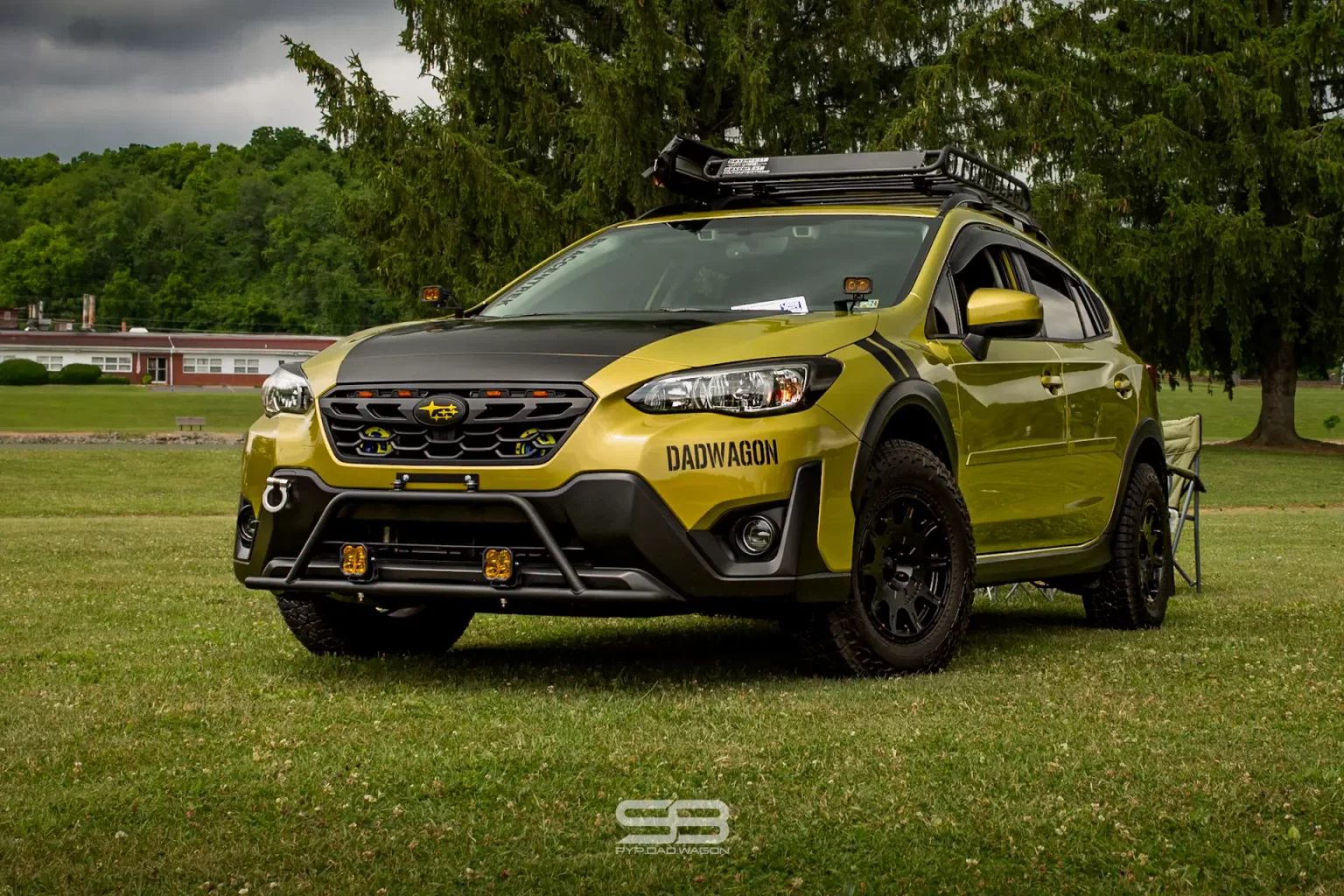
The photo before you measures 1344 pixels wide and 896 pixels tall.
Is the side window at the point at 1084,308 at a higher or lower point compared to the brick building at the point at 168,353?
higher

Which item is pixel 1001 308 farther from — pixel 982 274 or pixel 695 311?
pixel 695 311

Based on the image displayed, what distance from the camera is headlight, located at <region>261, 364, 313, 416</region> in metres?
6.74

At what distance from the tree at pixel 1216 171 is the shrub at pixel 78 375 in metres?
75.5

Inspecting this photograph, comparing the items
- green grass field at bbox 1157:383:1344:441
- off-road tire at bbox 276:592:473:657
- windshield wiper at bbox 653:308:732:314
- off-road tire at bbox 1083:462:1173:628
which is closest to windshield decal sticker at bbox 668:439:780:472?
windshield wiper at bbox 653:308:732:314

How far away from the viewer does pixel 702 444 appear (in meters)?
6.14

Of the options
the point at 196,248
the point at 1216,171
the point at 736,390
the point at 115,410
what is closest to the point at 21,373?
the point at 115,410

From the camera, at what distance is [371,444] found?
21.3 ft

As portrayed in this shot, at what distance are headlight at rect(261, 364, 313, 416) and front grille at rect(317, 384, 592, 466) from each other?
0.83ft

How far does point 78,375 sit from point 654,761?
104048mm

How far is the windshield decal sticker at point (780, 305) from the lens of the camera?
714cm

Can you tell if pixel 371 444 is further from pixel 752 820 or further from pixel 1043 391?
pixel 1043 391

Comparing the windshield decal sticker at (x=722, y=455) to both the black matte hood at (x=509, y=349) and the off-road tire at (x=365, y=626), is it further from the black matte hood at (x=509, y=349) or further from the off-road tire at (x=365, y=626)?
the off-road tire at (x=365, y=626)

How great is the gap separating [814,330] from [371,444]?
1673 millimetres

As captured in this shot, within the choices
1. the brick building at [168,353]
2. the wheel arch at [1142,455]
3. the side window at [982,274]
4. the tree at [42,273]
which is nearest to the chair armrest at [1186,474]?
the wheel arch at [1142,455]
